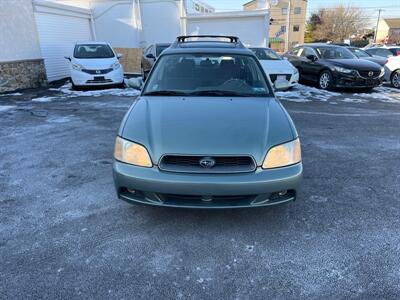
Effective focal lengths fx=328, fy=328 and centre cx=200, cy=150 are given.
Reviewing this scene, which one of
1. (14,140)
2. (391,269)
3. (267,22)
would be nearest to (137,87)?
(14,140)

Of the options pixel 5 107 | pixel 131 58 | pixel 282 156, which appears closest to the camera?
pixel 282 156

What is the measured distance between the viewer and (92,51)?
38.6ft

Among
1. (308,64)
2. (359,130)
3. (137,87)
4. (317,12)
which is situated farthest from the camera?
(317,12)

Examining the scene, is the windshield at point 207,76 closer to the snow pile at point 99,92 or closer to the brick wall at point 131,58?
the snow pile at point 99,92

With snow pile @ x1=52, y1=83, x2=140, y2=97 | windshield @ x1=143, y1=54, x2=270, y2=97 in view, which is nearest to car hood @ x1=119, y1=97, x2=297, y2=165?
windshield @ x1=143, y1=54, x2=270, y2=97

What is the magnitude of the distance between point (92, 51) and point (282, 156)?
10688mm

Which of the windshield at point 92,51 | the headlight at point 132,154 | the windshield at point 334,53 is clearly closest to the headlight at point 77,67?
the windshield at point 92,51

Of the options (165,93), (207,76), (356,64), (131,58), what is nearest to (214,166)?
(165,93)

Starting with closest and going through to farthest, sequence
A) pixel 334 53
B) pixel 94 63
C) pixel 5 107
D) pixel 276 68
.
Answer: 1. pixel 5 107
2. pixel 276 68
3. pixel 94 63
4. pixel 334 53

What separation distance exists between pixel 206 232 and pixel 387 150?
3.74 m

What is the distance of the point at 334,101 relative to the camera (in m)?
9.53

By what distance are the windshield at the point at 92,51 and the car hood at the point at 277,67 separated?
221 inches

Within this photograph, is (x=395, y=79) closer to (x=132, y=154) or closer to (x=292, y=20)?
(x=132, y=154)

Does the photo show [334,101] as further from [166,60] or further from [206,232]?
[206,232]
